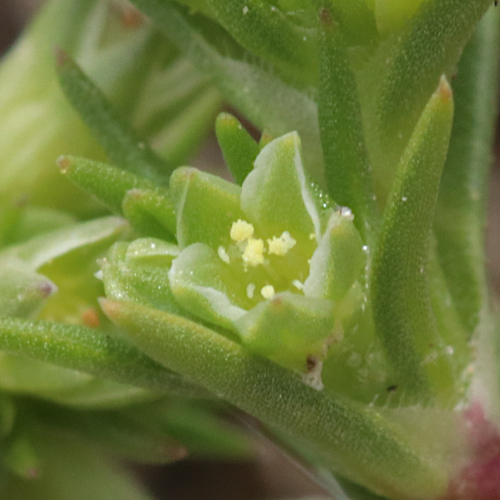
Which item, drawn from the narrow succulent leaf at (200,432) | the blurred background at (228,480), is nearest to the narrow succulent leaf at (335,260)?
the narrow succulent leaf at (200,432)

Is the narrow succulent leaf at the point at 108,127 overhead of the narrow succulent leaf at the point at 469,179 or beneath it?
beneath

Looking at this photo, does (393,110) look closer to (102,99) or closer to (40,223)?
(102,99)

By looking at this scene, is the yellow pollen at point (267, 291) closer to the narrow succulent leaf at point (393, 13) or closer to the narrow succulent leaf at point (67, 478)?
the narrow succulent leaf at point (393, 13)

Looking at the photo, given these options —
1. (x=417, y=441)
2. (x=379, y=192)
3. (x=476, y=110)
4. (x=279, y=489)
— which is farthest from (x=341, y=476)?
(x=279, y=489)

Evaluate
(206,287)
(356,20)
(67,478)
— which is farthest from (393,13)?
(67,478)

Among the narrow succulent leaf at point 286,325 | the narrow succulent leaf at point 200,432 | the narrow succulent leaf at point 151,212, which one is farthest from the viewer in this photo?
the narrow succulent leaf at point 200,432

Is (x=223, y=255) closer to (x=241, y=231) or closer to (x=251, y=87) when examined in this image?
(x=241, y=231)

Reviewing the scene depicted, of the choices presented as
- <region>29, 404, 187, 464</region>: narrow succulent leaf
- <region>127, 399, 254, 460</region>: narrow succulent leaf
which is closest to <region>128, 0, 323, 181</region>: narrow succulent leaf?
<region>29, 404, 187, 464</region>: narrow succulent leaf
